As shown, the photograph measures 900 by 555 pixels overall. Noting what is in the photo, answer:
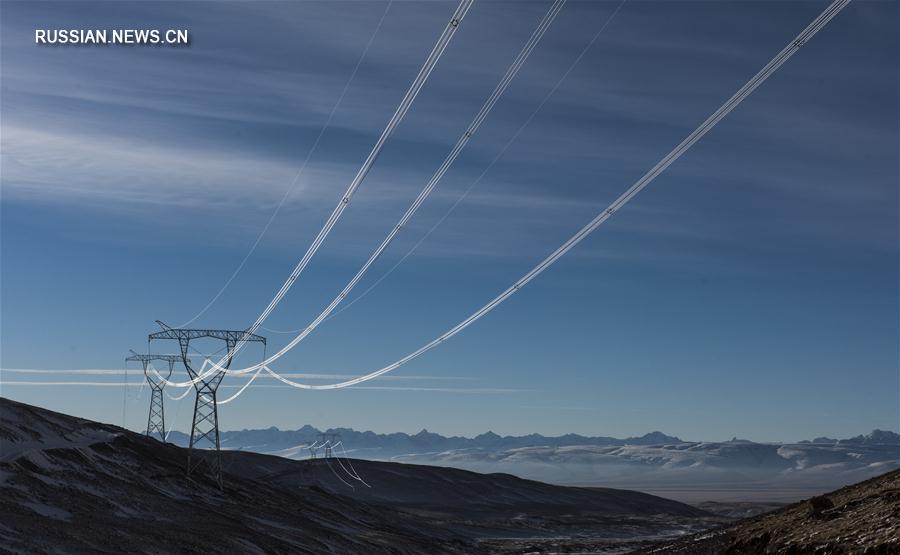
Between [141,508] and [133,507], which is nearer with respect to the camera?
[133,507]

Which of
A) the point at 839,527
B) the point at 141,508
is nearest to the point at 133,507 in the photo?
the point at 141,508

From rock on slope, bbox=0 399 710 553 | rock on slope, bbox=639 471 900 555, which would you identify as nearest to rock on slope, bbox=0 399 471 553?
rock on slope, bbox=0 399 710 553

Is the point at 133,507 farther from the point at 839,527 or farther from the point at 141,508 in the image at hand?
the point at 839,527

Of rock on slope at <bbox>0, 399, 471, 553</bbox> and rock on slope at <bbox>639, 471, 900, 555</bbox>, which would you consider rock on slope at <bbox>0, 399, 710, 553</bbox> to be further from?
rock on slope at <bbox>639, 471, 900, 555</bbox>

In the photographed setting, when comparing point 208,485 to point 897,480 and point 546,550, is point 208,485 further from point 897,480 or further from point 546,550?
point 897,480

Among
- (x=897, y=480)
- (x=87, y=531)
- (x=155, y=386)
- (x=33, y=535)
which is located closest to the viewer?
(x=897, y=480)

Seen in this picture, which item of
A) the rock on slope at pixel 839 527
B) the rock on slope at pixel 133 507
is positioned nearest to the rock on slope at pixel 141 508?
the rock on slope at pixel 133 507

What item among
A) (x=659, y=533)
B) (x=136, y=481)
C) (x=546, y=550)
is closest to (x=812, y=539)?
(x=136, y=481)

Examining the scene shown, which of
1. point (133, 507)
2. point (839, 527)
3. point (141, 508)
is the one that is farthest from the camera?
point (141, 508)
